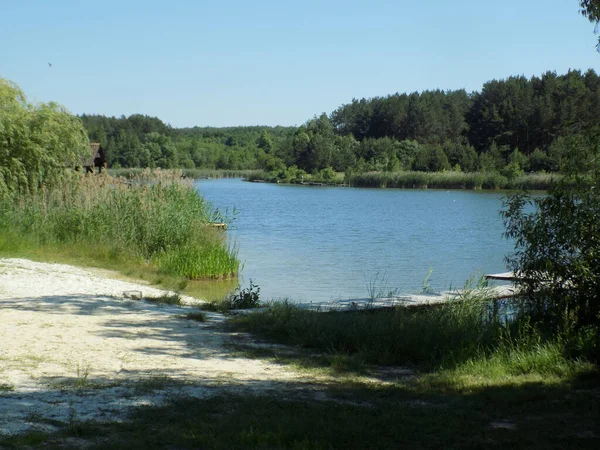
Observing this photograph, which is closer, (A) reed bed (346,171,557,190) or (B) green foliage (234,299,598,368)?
(B) green foliage (234,299,598,368)

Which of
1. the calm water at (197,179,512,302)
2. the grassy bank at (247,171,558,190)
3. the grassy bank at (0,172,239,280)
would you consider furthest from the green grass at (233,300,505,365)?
the grassy bank at (247,171,558,190)

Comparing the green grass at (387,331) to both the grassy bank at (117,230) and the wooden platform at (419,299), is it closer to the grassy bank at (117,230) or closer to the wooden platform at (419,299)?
the wooden platform at (419,299)

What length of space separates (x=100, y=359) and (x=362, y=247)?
19871 mm

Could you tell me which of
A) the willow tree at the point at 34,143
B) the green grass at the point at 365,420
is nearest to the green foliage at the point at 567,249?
the green grass at the point at 365,420

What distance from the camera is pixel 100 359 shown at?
696 cm

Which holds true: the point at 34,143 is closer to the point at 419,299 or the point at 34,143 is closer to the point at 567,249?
the point at 419,299

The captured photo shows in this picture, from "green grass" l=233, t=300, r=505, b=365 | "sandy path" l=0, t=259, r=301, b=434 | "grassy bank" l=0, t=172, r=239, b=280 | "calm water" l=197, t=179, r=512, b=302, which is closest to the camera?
"sandy path" l=0, t=259, r=301, b=434

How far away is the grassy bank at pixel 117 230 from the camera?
16.1 metres

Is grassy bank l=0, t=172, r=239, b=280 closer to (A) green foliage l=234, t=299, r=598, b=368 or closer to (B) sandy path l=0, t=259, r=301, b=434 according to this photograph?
(B) sandy path l=0, t=259, r=301, b=434

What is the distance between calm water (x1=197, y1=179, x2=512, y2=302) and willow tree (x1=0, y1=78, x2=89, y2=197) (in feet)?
19.8

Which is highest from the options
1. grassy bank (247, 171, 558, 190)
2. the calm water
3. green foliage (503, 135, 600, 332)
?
green foliage (503, 135, 600, 332)

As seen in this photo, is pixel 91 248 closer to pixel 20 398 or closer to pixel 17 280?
pixel 17 280

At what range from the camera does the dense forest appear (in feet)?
237

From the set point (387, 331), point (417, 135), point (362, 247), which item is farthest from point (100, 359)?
point (417, 135)
